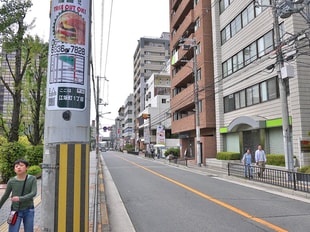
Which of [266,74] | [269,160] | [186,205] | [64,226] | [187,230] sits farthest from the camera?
[266,74]

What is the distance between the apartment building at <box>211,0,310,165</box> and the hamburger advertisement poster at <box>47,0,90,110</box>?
12876mm


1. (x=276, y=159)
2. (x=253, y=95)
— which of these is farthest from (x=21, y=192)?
(x=253, y=95)

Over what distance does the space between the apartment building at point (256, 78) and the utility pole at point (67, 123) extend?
12.9 meters

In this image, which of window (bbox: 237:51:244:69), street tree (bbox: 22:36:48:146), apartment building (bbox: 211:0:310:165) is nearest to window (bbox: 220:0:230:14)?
apartment building (bbox: 211:0:310:165)

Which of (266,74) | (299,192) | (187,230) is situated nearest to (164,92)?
(266,74)

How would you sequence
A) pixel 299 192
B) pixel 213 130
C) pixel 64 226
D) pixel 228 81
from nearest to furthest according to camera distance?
1. pixel 64 226
2. pixel 299 192
3. pixel 228 81
4. pixel 213 130

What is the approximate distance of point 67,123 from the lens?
3.05 metres

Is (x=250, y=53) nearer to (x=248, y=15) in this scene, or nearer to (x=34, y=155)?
(x=248, y=15)

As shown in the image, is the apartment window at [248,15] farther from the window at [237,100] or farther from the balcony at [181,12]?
the balcony at [181,12]

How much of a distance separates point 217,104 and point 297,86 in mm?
11540

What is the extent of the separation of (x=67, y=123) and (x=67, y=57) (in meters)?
0.70

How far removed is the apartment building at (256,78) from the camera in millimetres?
17750

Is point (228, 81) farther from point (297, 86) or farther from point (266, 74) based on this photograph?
point (297, 86)

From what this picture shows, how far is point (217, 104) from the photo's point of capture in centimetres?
2914
